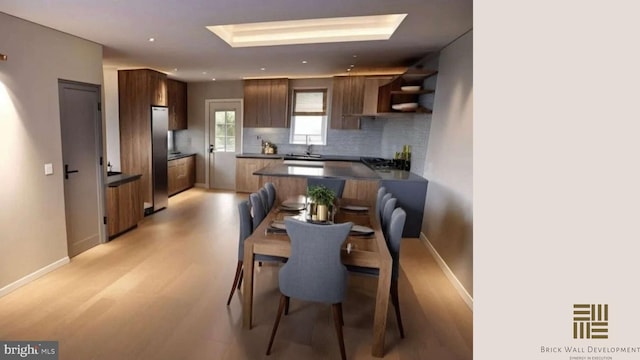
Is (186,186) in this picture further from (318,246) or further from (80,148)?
(318,246)

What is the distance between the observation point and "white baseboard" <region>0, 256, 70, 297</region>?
2865 mm

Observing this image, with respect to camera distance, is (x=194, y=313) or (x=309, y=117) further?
(x=309, y=117)

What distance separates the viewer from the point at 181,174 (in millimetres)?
7215

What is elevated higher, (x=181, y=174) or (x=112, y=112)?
(x=112, y=112)

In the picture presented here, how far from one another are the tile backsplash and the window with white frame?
0.15 m

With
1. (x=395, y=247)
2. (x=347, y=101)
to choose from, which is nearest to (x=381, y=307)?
(x=395, y=247)

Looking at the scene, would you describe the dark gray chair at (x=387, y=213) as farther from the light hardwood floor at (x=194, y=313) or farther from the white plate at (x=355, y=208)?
the light hardwood floor at (x=194, y=313)

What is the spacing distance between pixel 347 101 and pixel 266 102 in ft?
5.94

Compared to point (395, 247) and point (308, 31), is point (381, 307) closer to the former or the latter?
point (395, 247)

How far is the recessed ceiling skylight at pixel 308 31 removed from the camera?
12.2ft

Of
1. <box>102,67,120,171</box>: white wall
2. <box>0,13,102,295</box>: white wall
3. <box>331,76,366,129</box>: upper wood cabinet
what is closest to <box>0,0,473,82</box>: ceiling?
<box>0,13,102,295</box>: white wall

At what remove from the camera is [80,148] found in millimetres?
3777
